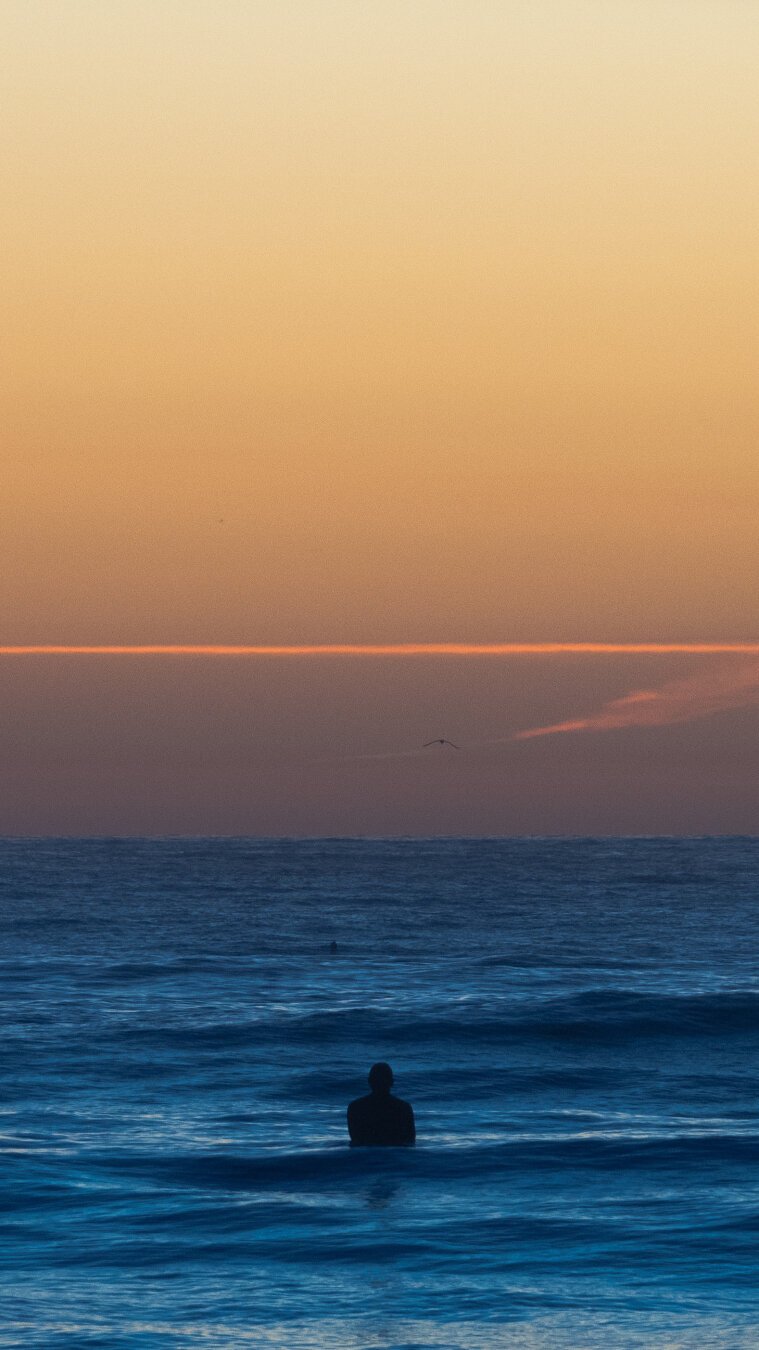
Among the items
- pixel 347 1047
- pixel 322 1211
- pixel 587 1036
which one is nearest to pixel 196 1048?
pixel 347 1047

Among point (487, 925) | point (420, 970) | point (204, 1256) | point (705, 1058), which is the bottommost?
point (204, 1256)

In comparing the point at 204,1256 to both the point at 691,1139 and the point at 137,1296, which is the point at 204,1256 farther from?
the point at 691,1139

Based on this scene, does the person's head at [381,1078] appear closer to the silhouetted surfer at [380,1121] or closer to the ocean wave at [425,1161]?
the silhouetted surfer at [380,1121]

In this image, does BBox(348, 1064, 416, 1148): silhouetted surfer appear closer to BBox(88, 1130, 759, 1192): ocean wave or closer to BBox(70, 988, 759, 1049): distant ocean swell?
BBox(88, 1130, 759, 1192): ocean wave

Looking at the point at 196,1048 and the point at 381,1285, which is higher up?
the point at 196,1048

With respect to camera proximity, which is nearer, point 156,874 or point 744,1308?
point 744,1308

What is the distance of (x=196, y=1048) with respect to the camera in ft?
152

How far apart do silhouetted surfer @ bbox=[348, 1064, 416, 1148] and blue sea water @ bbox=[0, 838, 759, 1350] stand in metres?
0.44

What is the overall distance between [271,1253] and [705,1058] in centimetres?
2632

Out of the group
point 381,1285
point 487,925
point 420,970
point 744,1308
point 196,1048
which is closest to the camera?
point 744,1308

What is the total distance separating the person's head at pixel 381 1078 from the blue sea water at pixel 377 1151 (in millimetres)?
1275

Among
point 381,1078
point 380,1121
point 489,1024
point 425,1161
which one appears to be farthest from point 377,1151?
point 489,1024

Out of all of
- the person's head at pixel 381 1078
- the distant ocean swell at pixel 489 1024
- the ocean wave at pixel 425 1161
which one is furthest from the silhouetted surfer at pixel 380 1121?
the distant ocean swell at pixel 489 1024

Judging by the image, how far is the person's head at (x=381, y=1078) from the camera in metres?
27.8
